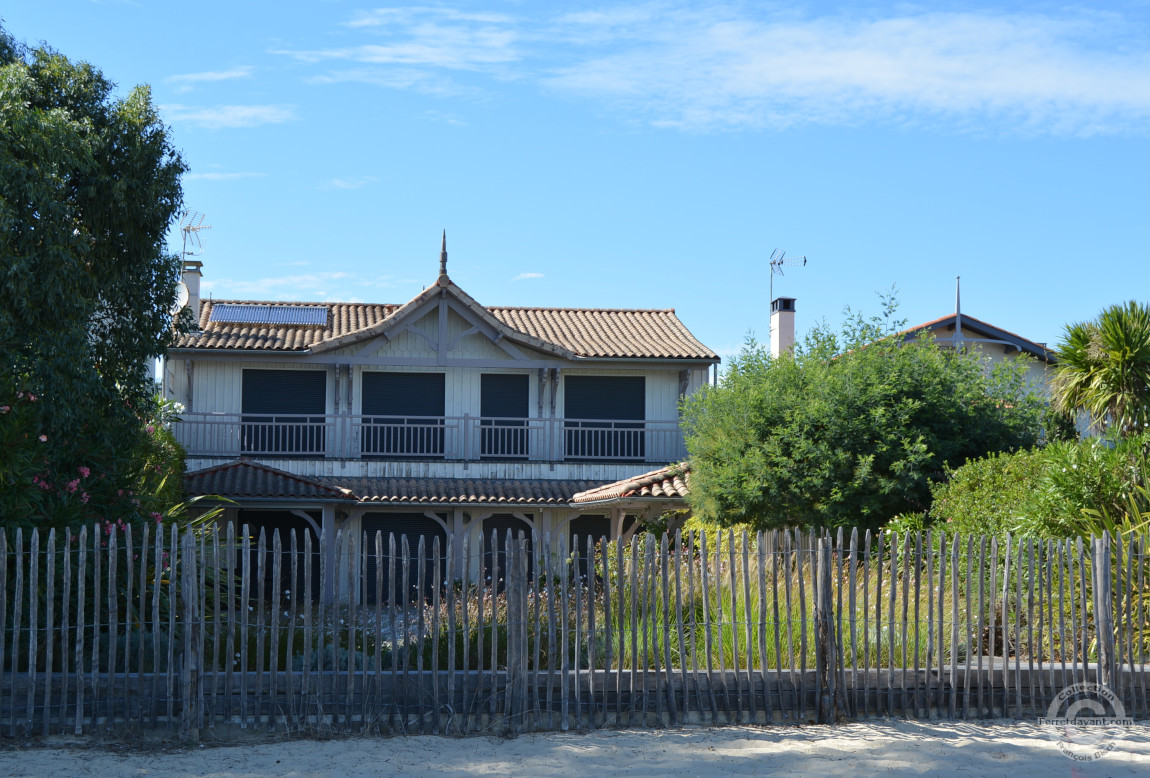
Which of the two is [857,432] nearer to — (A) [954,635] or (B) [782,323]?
(A) [954,635]

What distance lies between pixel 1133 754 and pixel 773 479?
21.4 feet

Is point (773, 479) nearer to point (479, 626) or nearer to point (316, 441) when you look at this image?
point (479, 626)

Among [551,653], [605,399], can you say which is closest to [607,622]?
[551,653]

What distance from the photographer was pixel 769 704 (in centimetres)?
818

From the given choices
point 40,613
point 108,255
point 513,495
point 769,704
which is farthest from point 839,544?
point 513,495

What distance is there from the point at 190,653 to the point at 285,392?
1434 cm

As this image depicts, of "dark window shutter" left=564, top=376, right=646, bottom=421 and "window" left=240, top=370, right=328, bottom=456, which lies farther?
"dark window shutter" left=564, top=376, right=646, bottom=421

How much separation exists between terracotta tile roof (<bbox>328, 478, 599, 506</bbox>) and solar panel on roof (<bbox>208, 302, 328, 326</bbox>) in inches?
175

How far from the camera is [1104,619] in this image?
27.8ft

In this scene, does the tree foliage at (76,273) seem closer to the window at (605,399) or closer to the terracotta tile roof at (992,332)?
the window at (605,399)

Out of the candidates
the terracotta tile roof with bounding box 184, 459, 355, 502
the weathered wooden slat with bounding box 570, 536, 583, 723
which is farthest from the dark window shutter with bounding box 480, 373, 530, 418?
the weathered wooden slat with bounding box 570, 536, 583, 723

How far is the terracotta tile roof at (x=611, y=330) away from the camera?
858 inches

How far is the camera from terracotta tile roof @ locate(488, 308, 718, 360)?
21.8 m

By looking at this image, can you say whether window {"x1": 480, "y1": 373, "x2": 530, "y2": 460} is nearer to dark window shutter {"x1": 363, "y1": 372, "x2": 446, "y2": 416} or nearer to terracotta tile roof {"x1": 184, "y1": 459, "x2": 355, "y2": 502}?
dark window shutter {"x1": 363, "y1": 372, "x2": 446, "y2": 416}
